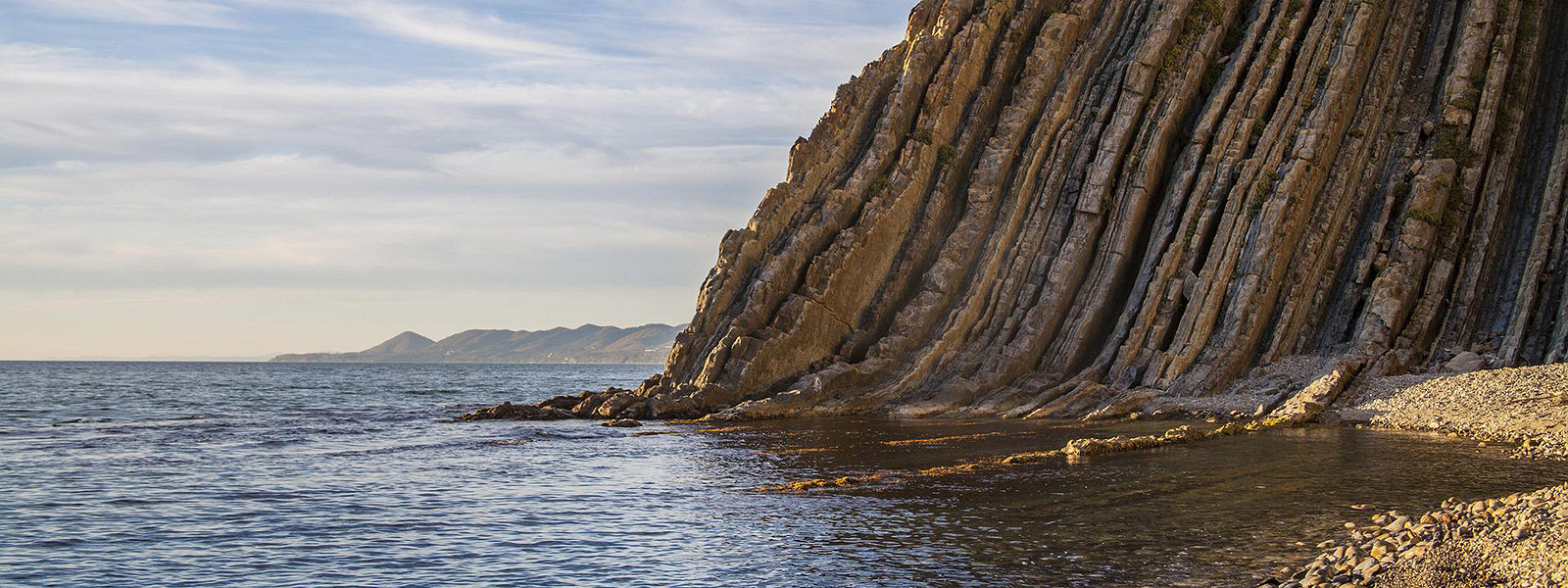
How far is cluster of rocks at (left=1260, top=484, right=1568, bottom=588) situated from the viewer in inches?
657

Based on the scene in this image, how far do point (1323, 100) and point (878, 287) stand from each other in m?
22.0

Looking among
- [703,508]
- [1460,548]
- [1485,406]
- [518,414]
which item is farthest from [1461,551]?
[518,414]

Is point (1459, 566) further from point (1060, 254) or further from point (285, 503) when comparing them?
point (1060, 254)

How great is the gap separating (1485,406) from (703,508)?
87.4 ft

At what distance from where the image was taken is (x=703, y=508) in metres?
27.2

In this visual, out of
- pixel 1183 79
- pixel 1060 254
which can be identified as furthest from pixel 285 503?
pixel 1183 79

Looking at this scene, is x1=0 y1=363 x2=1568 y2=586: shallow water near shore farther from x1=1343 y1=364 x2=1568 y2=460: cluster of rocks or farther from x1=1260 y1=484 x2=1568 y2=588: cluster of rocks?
x1=1343 y1=364 x2=1568 y2=460: cluster of rocks

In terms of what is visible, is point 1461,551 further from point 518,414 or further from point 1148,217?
point 518,414

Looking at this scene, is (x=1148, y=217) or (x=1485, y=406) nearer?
(x=1485, y=406)

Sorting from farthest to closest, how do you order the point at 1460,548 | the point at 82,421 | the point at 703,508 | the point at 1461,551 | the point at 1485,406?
the point at 82,421 → the point at 1485,406 → the point at 703,508 → the point at 1460,548 → the point at 1461,551

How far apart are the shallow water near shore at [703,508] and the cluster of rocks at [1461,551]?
1046mm

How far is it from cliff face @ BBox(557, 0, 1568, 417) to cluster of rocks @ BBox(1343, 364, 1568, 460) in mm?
3714

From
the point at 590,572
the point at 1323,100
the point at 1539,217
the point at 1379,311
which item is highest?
the point at 1323,100

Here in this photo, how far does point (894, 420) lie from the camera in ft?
159
